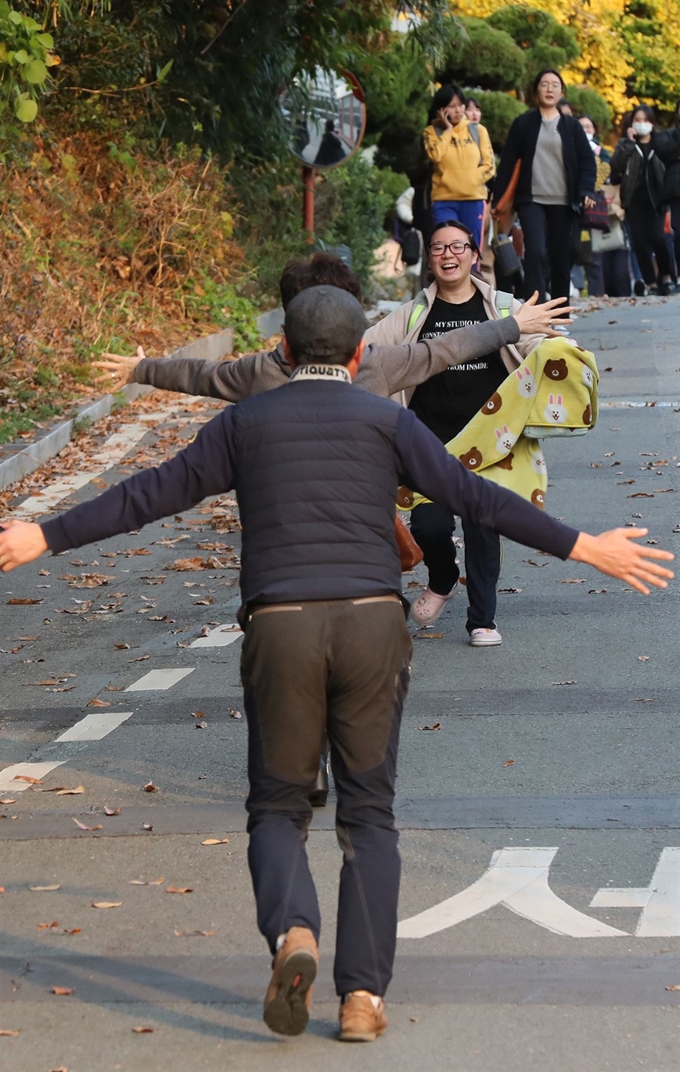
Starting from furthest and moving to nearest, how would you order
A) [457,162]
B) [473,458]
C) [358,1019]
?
[457,162], [473,458], [358,1019]

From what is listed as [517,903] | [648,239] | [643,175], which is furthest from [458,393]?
[648,239]

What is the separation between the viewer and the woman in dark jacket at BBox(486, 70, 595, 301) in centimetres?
1489

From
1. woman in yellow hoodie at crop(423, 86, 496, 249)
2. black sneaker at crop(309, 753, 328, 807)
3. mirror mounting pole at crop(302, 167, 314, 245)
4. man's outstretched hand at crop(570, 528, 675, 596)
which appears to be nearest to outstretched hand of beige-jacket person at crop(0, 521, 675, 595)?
man's outstretched hand at crop(570, 528, 675, 596)

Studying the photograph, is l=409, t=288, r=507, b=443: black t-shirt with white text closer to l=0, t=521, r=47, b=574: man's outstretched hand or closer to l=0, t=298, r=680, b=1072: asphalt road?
l=0, t=298, r=680, b=1072: asphalt road

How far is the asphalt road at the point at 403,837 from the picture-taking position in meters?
4.05

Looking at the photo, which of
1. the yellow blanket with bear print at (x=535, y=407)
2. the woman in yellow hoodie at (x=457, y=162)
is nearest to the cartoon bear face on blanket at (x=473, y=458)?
the yellow blanket with bear print at (x=535, y=407)

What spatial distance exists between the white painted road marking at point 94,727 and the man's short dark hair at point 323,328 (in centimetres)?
302

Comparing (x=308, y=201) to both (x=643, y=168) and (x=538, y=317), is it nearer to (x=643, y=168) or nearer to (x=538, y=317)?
(x=643, y=168)

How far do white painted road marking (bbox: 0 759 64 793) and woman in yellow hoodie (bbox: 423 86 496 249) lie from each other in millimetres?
9255

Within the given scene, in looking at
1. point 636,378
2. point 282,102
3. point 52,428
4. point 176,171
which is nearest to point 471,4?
point 282,102

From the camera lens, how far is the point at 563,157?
14891mm

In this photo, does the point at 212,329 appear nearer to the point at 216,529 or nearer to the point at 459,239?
the point at 216,529

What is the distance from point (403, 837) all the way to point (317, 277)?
169 cm

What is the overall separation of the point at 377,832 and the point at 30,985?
3.42ft
